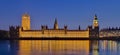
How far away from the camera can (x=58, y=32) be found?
15050cm

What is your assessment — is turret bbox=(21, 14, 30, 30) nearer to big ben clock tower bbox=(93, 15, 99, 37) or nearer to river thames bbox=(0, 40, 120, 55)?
big ben clock tower bbox=(93, 15, 99, 37)

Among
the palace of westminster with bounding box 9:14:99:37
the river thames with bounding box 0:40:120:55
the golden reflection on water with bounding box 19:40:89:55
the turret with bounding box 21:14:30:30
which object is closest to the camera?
the river thames with bounding box 0:40:120:55

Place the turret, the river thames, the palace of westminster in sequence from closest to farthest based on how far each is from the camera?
the river thames
the palace of westminster
the turret

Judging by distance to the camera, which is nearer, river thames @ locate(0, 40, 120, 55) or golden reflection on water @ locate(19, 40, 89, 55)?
river thames @ locate(0, 40, 120, 55)

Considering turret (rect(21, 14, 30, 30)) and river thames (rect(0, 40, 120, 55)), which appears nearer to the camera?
river thames (rect(0, 40, 120, 55))

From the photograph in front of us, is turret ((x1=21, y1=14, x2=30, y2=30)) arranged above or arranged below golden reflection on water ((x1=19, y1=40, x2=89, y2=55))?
above

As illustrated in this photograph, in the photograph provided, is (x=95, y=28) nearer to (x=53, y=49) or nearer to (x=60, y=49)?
(x=60, y=49)

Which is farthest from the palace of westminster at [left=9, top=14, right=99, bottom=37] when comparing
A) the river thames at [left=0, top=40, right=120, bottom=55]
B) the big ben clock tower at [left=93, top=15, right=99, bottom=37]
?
the river thames at [left=0, top=40, right=120, bottom=55]

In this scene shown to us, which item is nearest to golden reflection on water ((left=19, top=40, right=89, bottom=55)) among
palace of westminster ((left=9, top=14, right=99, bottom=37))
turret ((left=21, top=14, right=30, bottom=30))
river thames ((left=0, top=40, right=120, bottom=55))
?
river thames ((left=0, top=40, right=120, bottom=55))

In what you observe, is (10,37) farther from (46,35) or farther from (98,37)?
(98,37)

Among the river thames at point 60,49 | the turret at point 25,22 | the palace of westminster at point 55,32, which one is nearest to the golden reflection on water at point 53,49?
the river thames at point 60,49

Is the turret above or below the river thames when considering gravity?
above

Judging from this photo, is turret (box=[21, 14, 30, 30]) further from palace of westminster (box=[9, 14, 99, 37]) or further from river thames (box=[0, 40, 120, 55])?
river thames (box=[0, 40, 120, 55])

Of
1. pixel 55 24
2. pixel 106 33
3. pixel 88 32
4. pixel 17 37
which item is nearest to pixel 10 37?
pixel 17 37
